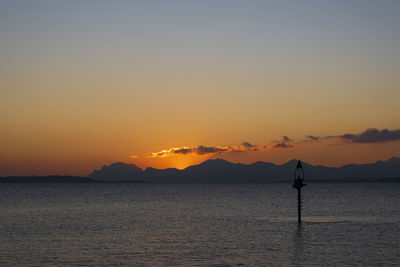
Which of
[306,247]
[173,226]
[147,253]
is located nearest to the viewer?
[147,253]

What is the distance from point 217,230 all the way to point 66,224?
19.1 m

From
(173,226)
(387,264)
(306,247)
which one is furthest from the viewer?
(173,226)

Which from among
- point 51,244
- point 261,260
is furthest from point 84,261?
point 261,260

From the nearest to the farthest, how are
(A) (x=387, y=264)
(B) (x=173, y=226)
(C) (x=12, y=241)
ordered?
1. (A) (x=387, y=264)
2. (C) (x=12, y=241)
3. (B) (x=173, y=226)

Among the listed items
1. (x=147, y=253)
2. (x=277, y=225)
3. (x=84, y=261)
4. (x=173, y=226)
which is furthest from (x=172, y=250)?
(x=277, y=225)

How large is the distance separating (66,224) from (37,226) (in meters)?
3.64

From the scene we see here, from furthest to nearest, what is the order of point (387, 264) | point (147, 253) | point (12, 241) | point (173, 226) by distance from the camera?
point (173, 226) → point (12, 241) → point (147, 253) → point (387, 264)

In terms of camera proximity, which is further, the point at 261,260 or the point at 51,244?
the point at 51,244

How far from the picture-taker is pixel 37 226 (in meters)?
56.0

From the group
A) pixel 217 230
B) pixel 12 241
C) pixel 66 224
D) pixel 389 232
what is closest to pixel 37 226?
pixel 66 224

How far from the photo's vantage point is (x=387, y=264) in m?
31.8

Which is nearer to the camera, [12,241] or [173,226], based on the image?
[12,241]

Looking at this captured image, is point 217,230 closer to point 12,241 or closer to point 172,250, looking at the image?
point 172,250

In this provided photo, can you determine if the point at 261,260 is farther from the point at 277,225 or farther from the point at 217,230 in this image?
the point at 277,225
